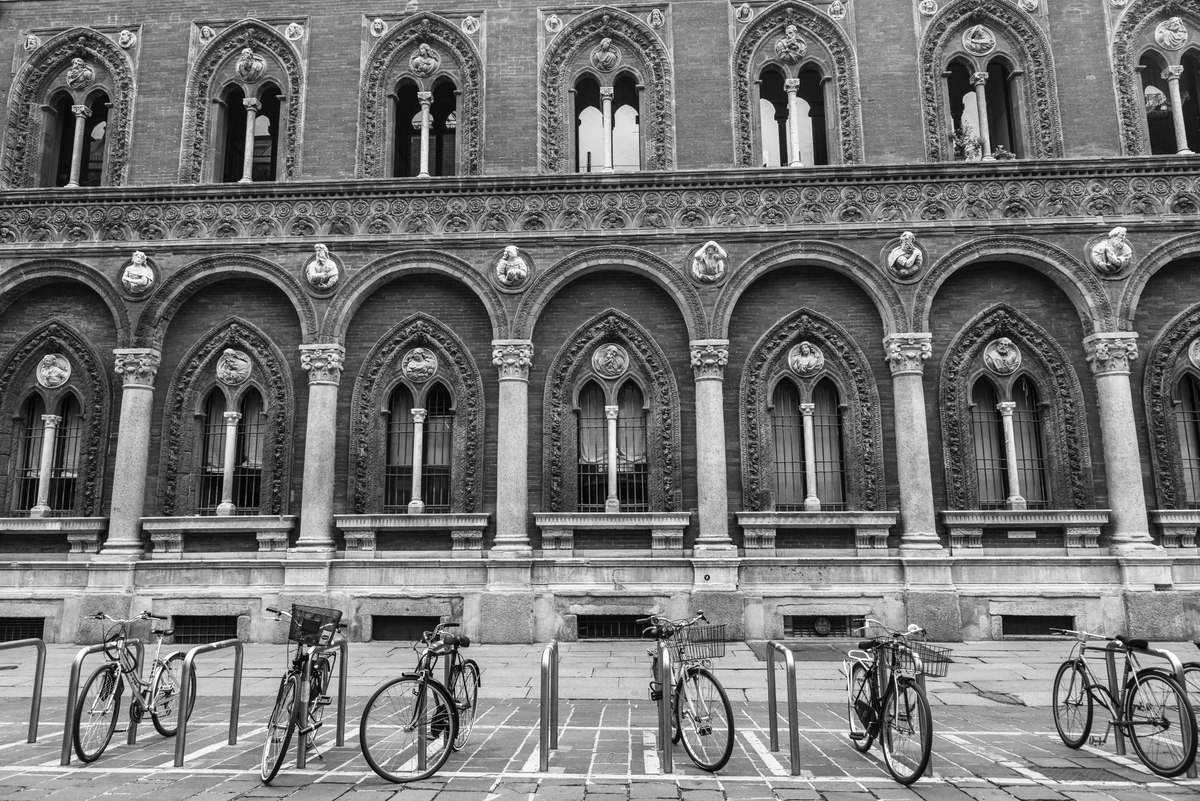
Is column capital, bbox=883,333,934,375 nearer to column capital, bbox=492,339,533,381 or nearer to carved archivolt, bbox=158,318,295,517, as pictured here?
column capital, bbox=492,339,533,381

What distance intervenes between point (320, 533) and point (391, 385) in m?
3.25

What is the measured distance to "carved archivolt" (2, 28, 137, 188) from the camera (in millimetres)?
17859

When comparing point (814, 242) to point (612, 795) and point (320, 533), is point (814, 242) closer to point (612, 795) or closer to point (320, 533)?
point (320, 533)

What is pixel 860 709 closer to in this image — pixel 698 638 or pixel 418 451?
pixel 698 638

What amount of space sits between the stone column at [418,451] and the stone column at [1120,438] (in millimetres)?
13191

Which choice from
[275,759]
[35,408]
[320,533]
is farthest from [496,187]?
[275,759]

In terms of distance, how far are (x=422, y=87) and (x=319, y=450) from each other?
8.05 metres

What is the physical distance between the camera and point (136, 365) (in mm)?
16750

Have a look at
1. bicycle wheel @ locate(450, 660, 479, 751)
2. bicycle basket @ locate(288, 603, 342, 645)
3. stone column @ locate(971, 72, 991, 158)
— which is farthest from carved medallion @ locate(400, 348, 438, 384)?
stone column @ locate(971, 72, 991, 158)

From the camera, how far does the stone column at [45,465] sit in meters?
16.7

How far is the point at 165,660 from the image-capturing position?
29.1 ft

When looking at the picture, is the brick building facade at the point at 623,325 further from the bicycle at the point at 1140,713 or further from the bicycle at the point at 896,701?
the bicycle at the point at 896,701

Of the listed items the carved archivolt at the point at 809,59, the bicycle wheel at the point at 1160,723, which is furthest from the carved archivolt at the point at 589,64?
the bicycle wheel at the point at 1160,723

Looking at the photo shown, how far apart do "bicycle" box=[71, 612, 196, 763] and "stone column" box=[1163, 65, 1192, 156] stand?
1934 centimetres
